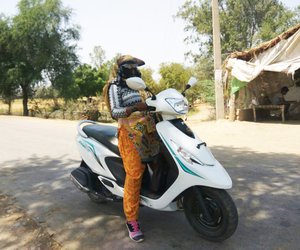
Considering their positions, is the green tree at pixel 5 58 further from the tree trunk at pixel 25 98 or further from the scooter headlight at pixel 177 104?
the scooter headlight at pixel 177 104

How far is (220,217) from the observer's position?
2.97 m

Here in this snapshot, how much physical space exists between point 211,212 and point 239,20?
29.2m

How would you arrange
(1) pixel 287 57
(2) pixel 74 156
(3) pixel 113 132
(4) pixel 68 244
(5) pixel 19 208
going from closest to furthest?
(4) pixel 68 244 < (3) pixel 113 132 < (5) pixel 19 208 < (2) pixel 74 156 < (1) pixel 287 57

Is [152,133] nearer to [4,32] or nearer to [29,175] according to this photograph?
[29,175]

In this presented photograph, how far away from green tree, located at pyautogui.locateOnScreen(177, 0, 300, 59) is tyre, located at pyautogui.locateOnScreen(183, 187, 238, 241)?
1055 inches

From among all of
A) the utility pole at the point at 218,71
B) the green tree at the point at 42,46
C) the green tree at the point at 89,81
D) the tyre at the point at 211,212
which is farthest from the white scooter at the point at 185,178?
the green tree at the point at 89,81

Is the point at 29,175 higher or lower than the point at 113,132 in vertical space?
lower

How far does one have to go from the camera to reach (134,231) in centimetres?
324


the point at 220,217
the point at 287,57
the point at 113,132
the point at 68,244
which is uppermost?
the point at 287,57

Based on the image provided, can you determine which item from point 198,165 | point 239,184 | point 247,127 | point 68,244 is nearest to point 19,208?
point 68,244

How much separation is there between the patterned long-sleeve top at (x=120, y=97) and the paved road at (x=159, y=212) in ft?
3.89

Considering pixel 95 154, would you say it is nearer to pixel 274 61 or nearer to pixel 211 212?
pixel 211 212

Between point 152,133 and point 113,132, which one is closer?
point 152,133

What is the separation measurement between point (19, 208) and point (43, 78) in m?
21.8
